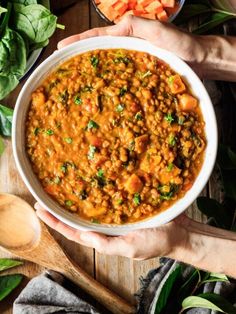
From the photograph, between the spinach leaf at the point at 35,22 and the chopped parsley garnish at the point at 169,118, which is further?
the spinach leaf at the point at 35,22

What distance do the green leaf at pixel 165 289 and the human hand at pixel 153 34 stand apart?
3.09ft

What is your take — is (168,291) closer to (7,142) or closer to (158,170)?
(158,170)

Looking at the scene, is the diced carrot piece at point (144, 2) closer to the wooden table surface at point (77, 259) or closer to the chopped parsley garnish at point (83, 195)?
the wooden table surface at point (77, 259)

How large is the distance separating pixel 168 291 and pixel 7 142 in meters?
0.98

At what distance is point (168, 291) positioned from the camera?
2713 millimetres

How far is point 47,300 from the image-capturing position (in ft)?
9.00

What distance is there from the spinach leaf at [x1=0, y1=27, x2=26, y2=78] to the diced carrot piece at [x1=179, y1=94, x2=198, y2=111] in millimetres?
689

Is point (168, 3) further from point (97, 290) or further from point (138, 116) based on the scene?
point (97, 290)

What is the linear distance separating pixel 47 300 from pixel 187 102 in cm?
112

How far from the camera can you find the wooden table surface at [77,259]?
282 cm

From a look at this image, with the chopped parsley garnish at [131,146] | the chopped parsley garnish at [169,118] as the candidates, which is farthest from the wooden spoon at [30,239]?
the chopped parsley garnish at [169,118]

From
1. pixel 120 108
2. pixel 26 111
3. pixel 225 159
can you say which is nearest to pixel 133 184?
pixel 120 108

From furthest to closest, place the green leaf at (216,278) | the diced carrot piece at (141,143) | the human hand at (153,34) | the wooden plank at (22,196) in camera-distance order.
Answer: the wooden plank at (22,196) < the green leaf at (216,278) < the human hand at (153,34) < the diced carrot piece at (141,143)

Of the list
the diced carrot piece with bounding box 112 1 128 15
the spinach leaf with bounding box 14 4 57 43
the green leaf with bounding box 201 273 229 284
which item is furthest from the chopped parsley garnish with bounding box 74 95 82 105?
the green leaf with bounding box 201 273 229 284
